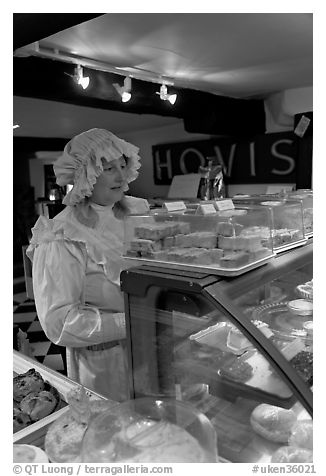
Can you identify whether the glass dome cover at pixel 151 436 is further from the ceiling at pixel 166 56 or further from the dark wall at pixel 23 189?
the dark wall at pixel 23 189

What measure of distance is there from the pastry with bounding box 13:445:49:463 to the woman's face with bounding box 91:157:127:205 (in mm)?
1135

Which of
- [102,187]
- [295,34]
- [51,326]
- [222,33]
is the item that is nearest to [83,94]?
[222,33]

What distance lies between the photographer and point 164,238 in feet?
4.75

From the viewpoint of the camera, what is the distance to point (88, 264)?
1.88 metres

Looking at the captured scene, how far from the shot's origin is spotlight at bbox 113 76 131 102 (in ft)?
12.8

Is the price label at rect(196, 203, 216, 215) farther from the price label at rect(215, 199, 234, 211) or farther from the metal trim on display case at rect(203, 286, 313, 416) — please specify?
the metal trim on display case at rect(203, 286, 313, 416)

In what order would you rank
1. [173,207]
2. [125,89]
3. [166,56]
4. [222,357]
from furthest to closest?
[125,89]
[166,56]
[173,207]
[222,357]

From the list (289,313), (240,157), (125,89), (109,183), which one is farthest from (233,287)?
(240,157)

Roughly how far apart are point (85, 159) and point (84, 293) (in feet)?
2.04

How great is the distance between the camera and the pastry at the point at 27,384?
1442 mm

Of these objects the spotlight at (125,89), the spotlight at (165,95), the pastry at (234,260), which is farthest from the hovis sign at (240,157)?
the pastry at (234,260)

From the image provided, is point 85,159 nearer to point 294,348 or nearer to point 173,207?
point 173,207

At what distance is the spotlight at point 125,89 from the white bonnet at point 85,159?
6.95 ft
